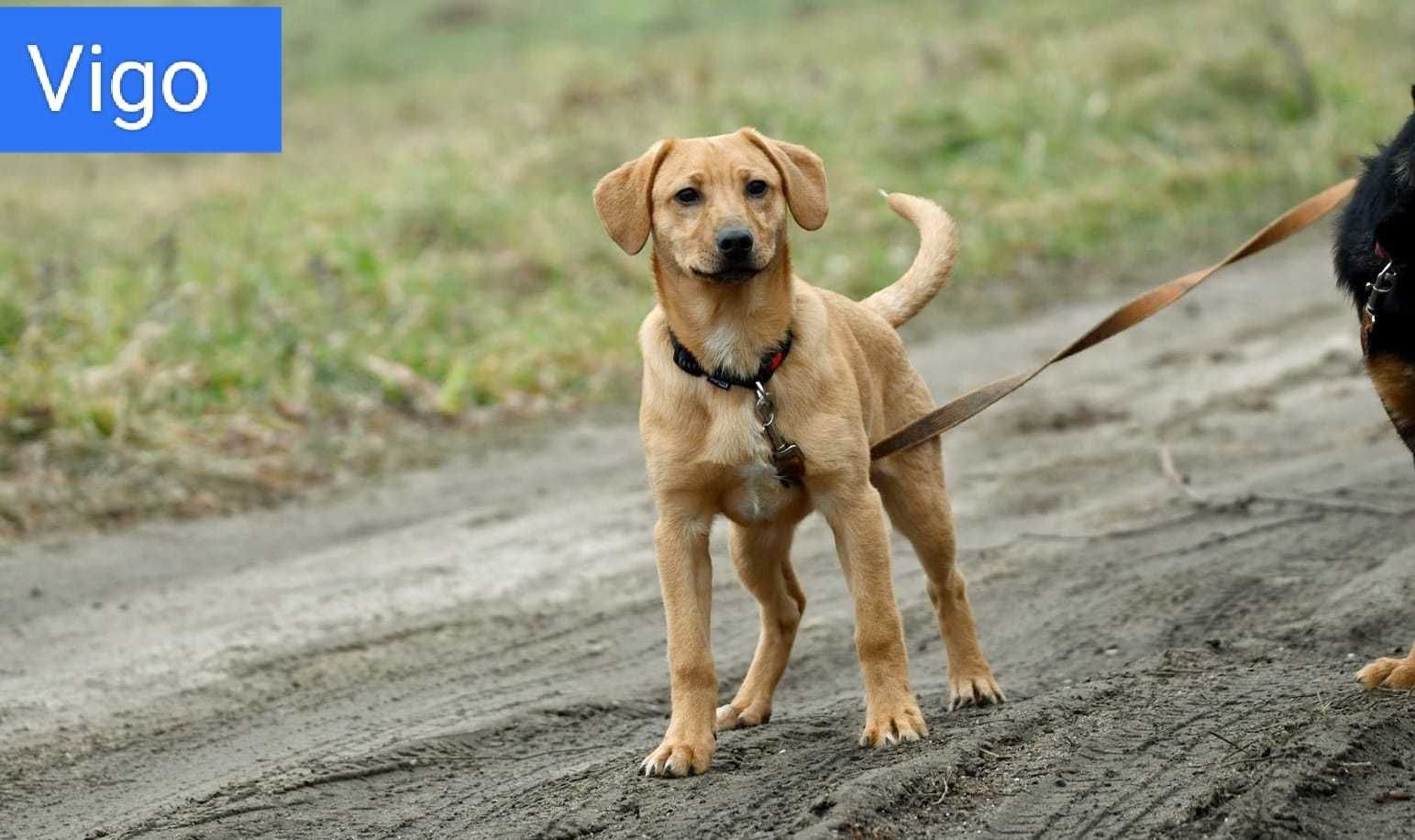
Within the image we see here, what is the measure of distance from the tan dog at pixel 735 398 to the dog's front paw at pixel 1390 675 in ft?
4.01

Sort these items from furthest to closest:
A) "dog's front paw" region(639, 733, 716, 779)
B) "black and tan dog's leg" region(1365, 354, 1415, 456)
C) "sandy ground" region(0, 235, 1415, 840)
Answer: "black and tan dog's leg" region(1365, 354, 1415, 456), "dog's front paw" region(639, 733, 716, 779), "sandy ground" region(0, 235, 1415, 840)

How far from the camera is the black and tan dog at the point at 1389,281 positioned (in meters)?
4.53

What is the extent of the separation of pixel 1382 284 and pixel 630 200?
199 centimetres

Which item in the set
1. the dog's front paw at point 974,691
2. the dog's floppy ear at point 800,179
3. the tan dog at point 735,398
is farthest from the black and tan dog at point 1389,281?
the dog's floppy ear at point 800,179

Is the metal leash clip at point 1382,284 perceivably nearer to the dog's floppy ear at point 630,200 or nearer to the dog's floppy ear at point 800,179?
the dog's floppy ear at point 800,179

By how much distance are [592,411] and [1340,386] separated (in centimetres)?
416

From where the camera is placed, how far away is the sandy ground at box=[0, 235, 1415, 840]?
410 centimetres

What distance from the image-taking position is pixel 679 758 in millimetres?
4352

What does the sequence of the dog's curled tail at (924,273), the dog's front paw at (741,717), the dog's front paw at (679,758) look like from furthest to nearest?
the dog's curled tail at (924,273) → the dog's front paw at (741,717) → the dog's front paw at (679,758)

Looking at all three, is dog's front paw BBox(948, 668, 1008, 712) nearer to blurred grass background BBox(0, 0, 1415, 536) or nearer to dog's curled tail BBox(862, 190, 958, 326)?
dog's curled tail BBox(862, 190, 958, 326)

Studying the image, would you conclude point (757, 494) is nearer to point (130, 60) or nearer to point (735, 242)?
point (735, 242)

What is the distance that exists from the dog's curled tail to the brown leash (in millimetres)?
337

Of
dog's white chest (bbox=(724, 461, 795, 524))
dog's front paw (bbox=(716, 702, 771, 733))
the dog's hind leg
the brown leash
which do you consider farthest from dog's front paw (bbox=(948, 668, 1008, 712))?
dog's white chest (bbox=(724, 461, 795, 524))

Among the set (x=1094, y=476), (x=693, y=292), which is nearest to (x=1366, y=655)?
(x=693, y=292)
